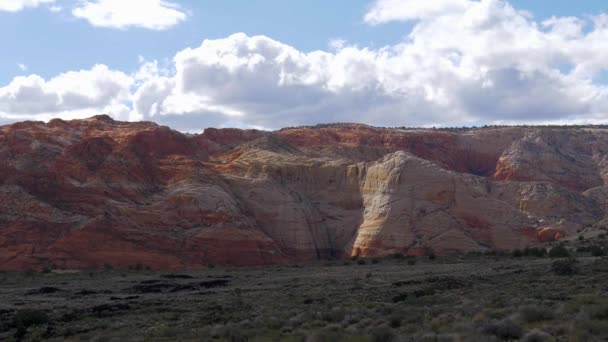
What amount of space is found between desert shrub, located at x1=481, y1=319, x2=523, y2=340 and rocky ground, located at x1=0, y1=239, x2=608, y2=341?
0.06 ft

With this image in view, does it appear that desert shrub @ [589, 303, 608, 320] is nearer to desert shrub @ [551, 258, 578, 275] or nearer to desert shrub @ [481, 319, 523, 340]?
desert shrub @ [481, 319, 523, 340]

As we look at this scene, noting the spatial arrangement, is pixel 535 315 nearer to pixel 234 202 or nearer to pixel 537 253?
pixel 537 253

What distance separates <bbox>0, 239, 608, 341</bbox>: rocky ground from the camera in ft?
50.5

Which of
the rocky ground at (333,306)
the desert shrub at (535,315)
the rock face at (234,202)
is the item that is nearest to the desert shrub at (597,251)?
the rocky ground at (333,306)

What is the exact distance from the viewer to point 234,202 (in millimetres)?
68375

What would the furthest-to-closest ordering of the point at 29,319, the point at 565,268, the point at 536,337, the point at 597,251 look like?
→ the point at 597,251 < the point at 565,268 < the point at 29,319 < the point at 536,337

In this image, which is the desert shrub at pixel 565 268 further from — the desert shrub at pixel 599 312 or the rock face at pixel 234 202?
the rock face at pixel 234 202

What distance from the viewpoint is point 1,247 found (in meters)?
56.8

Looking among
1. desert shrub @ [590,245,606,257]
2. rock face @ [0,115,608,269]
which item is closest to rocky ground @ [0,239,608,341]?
desert shrub @ [590,245,606,257]

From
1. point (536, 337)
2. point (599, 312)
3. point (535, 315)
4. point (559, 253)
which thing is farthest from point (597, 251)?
point (536, 337)

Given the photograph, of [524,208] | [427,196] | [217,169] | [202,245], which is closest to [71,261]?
[202,245]

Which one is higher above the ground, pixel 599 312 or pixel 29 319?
pixel 599 312

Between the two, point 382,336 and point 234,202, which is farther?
point 234,202

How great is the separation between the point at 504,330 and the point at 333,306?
29.5ft
